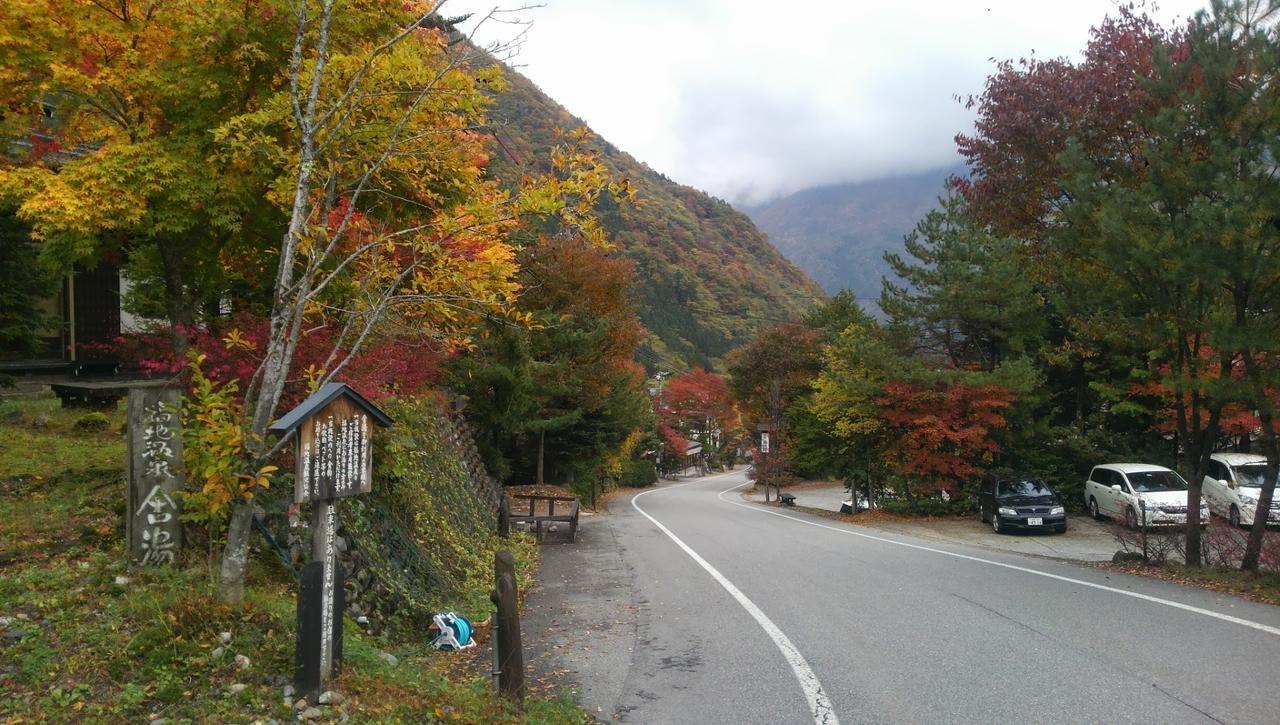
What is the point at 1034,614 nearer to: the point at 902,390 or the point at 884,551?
the point at 884,551

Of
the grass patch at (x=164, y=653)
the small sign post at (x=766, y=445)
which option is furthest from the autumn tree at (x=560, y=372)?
the grass patch at (x=164, y=653)

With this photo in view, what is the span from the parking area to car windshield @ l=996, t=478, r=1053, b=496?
3.79 ft

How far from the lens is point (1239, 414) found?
1848 centimetres

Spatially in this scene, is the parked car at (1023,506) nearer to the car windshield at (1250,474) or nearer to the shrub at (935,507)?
the shrub at (935,507)

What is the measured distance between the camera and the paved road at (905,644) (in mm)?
5770

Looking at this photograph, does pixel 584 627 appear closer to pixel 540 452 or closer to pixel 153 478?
pixel 153 478

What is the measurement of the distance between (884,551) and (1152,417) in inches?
A: 618

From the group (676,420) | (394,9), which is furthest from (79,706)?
(676,420)

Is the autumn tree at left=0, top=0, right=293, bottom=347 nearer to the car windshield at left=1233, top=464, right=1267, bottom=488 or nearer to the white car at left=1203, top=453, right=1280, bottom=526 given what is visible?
the white car at left=1203, top=453, right=1280, bottom=526

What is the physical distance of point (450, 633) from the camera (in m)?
7.47

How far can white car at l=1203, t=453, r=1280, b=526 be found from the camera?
56.2 feet

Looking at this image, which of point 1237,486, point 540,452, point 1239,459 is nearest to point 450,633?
point 1237,486

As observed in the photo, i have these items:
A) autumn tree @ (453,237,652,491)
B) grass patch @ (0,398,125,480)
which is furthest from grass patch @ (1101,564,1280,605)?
autumn tree @ (453,237,652,491)

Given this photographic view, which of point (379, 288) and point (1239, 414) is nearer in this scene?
point (379, 288)
